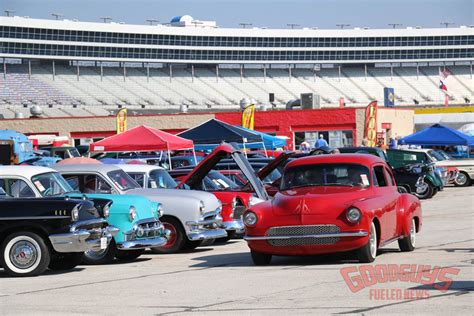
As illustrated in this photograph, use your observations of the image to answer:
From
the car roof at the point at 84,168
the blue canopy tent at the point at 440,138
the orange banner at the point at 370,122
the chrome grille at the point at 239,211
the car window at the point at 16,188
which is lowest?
the chrome grille at the point at 239,211

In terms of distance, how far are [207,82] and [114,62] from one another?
10.2 m

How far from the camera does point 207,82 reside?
10456 cm

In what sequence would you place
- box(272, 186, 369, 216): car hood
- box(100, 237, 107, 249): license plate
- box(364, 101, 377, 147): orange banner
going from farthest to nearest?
1. box(364, 101, 377, 147): orange banner
2. box(100, 237, 107, 249): license plate
3. box(272, 186, 369, 216): car hood

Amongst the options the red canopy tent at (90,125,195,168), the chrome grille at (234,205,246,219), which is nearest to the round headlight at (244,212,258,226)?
the chrome grille at (234,205,246,219)

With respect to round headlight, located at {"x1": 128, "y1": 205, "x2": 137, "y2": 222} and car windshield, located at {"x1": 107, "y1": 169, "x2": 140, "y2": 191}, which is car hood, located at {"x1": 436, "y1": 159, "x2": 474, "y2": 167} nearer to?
car windshield, located at {"x1": 107, "y1": 169, "x2": 140, "y2": 191}

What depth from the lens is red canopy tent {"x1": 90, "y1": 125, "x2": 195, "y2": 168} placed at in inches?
1117

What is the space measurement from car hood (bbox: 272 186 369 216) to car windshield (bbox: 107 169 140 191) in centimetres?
341

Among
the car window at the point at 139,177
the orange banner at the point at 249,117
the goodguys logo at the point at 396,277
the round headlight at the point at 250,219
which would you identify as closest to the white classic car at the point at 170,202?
the car window at the point at 139,177

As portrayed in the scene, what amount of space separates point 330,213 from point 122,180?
4712 mm

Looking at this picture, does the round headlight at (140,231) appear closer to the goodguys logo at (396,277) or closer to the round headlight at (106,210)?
the round headlight at (106,210)

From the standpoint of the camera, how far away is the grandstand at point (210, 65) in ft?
301

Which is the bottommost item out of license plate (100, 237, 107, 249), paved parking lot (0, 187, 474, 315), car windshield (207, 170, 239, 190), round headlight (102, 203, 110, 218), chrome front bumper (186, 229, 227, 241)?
paved parking lot (0, 187, 474, 315)

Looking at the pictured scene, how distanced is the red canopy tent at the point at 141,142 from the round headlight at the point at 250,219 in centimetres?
1489

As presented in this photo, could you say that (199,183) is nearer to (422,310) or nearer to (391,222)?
(391,222)
